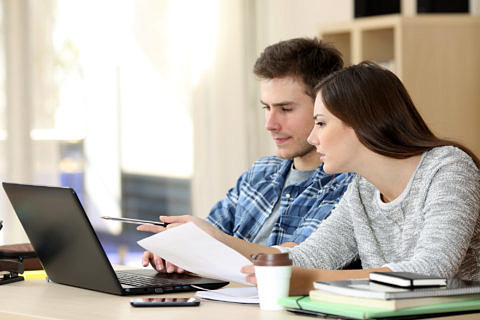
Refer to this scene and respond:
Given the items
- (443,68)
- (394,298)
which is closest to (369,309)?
(394,298)

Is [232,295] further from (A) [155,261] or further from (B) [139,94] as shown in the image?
(B) [139,94]

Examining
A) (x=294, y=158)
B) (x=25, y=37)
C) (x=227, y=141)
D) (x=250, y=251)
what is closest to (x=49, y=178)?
(x=25, y=37)

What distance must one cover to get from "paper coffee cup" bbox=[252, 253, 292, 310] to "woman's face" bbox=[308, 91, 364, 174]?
391 mm

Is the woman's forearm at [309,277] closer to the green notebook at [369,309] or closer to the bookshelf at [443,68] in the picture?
the green notebook at [369,309]

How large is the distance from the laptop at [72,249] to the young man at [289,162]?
1.43 ft

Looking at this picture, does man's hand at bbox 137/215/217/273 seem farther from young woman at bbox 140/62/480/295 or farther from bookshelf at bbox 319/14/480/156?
bookshelf at bbox 319/14/480/156

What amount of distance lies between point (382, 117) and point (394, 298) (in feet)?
1.84

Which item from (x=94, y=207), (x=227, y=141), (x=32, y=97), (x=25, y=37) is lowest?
(x=94, y=207)

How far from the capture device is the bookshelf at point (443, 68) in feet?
12.0

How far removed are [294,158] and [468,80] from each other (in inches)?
64.3

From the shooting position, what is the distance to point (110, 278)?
67.0 inches

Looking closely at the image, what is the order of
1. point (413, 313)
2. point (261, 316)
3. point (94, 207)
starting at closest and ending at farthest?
point (413, 313)
point (261, 316)
point (94, 207)

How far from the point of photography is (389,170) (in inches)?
70.3

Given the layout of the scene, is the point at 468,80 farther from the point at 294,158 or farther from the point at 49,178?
the point at 49,178
